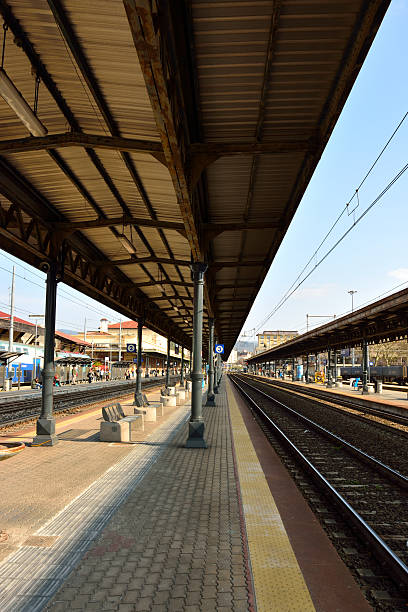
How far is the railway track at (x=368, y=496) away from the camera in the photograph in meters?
4.75

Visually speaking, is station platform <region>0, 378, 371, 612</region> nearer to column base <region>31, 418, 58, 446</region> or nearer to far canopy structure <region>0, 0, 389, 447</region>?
column base <region>31, 418, 58, 446</region>

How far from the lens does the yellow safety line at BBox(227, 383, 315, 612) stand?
12.4 feet

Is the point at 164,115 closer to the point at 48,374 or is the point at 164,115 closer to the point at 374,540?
the point at 374,540

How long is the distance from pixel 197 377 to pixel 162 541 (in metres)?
6.59

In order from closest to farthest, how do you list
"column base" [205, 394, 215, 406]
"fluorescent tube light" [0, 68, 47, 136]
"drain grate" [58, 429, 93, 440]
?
"fluorescent tube light" [0, 68, 47, 136] < "drain grate" [58, 429, 93, 440] < "column base" [205, 394, 215, 406]

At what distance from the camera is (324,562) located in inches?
187

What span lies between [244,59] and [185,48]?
2.72 feet

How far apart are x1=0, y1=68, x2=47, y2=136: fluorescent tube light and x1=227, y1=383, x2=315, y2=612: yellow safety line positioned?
5.88 metres

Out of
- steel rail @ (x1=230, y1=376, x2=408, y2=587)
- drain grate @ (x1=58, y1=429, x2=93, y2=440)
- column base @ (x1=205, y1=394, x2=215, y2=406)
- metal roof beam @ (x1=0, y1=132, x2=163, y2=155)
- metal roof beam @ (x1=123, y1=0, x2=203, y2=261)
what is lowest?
steel rail @ (x1=230, y1=376, x2=408, y2=587)

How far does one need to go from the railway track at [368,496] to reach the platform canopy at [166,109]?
229 inches

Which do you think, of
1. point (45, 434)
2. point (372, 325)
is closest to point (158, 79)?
point (45, 434)

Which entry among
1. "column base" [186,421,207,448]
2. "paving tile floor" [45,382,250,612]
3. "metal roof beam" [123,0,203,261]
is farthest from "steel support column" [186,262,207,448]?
"metal roof beam" [123,0,203,261]

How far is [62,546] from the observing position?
4918 mm

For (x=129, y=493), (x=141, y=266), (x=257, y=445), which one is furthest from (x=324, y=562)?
(x=141, y=266)
